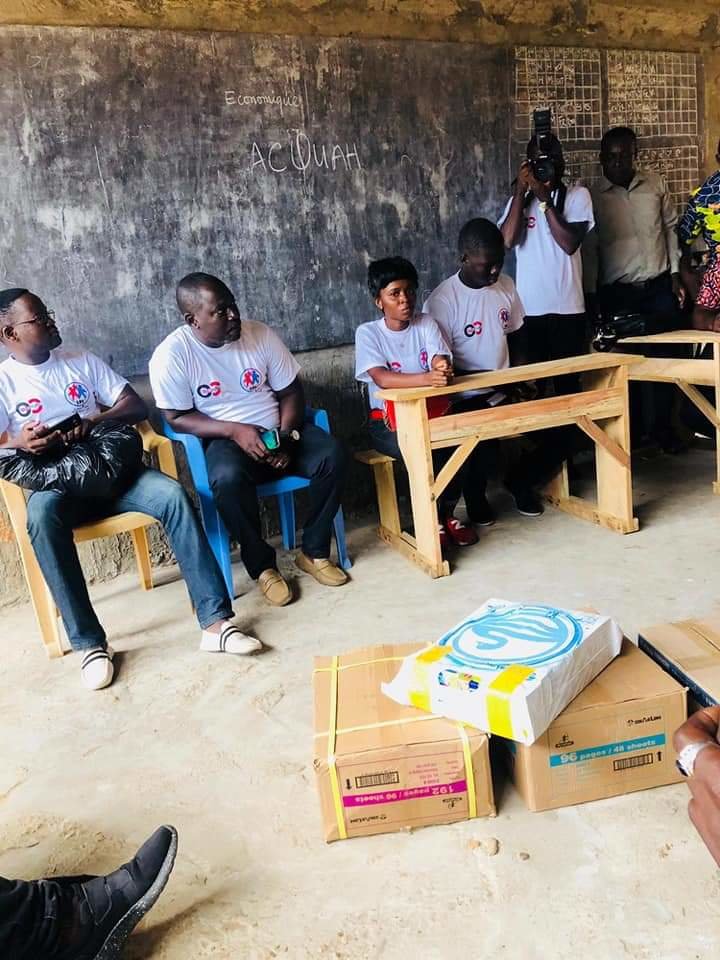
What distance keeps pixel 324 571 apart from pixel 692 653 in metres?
1.63

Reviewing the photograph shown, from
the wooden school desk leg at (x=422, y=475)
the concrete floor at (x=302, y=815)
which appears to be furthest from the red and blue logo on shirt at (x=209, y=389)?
the concrete floor at (x=302, y=815)

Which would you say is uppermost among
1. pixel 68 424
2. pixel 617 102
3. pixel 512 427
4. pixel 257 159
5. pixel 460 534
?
pixel 617 102

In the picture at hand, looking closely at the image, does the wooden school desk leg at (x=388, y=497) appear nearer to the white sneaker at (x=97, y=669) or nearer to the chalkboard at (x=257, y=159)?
the chalkboard at (x=257, y=159)

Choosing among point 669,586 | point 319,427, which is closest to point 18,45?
point 319,427

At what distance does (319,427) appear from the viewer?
341 cm

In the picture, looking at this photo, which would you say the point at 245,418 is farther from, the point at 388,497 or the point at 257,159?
the point at 257,159

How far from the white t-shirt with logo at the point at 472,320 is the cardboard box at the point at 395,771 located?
2.19 meters

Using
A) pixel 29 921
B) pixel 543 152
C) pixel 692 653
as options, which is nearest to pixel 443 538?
pixel 692 653

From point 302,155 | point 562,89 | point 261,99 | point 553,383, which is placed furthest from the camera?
point 562,89

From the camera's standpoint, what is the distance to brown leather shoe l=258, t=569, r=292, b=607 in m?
3.04

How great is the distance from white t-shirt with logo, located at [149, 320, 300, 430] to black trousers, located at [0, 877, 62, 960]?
1.98 meters

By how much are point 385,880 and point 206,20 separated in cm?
338

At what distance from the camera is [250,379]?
3.29 metres

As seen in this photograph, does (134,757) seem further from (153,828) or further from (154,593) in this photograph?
(154,593)
